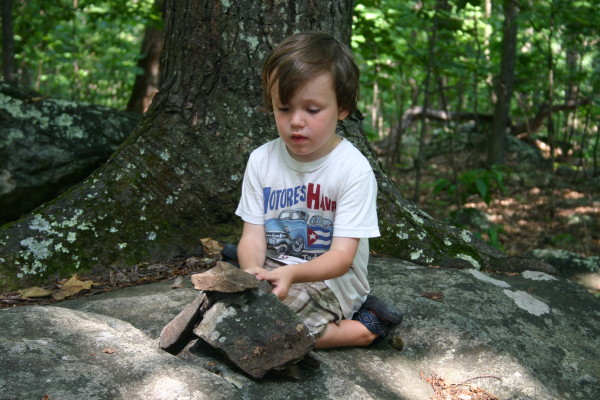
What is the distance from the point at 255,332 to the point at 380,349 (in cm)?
86

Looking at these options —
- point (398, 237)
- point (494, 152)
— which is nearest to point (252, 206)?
point (398, 237)

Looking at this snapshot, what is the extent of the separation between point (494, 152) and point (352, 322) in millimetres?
7575

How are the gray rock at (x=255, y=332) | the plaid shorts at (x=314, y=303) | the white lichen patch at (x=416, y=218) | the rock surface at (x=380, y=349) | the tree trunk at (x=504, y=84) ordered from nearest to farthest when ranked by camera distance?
the rock surface at (x=380, y=349) → the gray rock at (x=255, y=332) → the plaid shorts at (x=314, y=303) → the white lichen patch at (x=416, y=218) → the tree trunk at (x=504, y=84)

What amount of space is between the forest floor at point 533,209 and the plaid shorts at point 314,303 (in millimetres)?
4322

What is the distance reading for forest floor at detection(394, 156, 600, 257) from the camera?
7355 millimetres

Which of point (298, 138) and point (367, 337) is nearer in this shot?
point (298, 138)

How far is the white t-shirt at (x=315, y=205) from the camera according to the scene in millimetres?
2590

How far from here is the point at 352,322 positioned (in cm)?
268

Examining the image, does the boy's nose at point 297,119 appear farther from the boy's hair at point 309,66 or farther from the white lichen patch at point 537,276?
the white lichen patch at point 537,276

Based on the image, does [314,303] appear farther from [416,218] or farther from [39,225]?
[39,225]

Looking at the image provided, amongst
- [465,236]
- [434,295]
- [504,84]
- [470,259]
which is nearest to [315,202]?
[434,295]

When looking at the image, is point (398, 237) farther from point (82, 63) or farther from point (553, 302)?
point (82, 63)

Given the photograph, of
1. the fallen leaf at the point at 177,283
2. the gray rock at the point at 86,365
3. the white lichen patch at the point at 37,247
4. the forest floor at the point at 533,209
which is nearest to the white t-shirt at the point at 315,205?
the fallen leaf at the point at 177,283

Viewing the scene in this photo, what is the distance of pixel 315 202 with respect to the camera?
2695 millimetres
